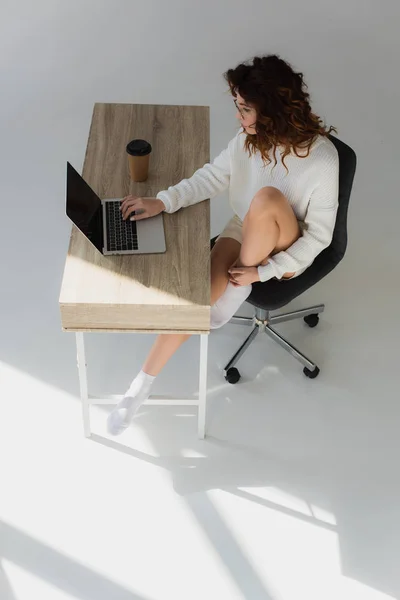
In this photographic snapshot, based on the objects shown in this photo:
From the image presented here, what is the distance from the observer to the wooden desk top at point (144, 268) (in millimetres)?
2273

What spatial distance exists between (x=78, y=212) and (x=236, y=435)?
1000mm

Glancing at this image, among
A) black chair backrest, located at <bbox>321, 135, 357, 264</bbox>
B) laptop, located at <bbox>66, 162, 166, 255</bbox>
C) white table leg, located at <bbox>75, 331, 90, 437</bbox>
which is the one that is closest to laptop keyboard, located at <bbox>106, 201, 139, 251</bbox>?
laptop, located at <bbox>66, 162, 166, 255</bbox>

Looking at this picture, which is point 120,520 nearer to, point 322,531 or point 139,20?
point 322,531

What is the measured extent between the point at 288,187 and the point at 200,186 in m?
0.31

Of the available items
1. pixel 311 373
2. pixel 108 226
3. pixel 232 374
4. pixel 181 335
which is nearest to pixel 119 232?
pixel 108 226

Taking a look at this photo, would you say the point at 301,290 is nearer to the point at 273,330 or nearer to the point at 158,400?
the point at 273,330

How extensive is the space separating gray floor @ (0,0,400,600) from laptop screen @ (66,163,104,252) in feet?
2.37

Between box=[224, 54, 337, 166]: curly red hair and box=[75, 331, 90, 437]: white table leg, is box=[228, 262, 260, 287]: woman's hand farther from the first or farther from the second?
box=[75, 331, 90, 437]: white table leg

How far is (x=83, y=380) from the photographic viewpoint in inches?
102

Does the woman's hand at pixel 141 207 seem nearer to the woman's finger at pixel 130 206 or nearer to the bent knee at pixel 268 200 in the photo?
the woman's finger at pixel 130 206

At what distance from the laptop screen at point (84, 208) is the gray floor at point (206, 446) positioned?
0.72 meters

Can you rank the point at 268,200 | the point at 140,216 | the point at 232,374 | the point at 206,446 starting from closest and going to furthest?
the point at 268,200
the point at 140,216
the point at 206,446
the point at 232,374

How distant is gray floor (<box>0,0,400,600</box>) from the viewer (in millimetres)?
2426

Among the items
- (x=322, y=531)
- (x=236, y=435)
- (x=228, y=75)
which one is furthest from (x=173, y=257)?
(x=322, y=531)
